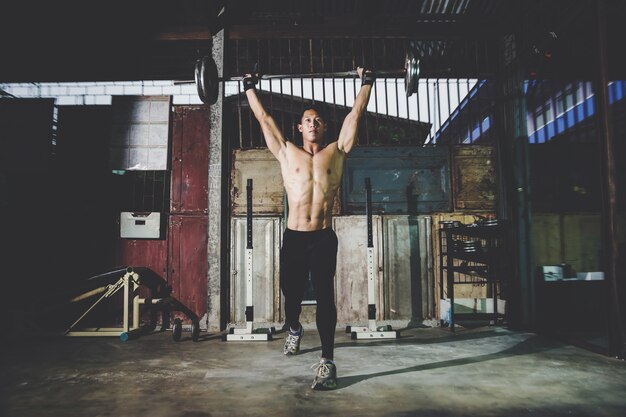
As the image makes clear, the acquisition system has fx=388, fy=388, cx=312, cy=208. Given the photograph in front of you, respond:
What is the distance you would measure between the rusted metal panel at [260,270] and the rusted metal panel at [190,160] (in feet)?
1.79

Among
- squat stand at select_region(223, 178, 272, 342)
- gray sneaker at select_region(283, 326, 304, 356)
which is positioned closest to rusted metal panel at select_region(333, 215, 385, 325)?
squat stand at select_region(223, 178, 272, 342)

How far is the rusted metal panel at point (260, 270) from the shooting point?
4250 mm

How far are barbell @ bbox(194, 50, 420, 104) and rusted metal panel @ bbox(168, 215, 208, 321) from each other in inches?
61.5

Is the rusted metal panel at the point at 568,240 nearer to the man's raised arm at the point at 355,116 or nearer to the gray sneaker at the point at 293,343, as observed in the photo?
the man's raised arm at the point at 355,116

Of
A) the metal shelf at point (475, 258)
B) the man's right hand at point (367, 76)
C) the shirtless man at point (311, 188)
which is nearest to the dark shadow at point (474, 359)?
the shirtless man at point (311, 188)

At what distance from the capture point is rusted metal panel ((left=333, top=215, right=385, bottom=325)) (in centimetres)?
426

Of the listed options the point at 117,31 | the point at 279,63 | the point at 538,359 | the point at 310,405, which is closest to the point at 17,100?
the point at 117,31

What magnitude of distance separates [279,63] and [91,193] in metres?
2.78

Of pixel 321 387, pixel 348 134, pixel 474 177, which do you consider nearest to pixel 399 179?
pixel 474 177

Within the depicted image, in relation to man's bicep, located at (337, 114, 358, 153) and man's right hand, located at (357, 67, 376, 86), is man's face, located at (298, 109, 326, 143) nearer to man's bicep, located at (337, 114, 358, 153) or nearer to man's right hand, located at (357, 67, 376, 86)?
man's bicep, located at (337, 114, 358, 153)

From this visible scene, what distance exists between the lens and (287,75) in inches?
115

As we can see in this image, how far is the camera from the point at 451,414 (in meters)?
1.87

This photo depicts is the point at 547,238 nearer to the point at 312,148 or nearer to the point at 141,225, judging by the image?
the point at 312,148

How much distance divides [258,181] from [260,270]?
1.00 meters
